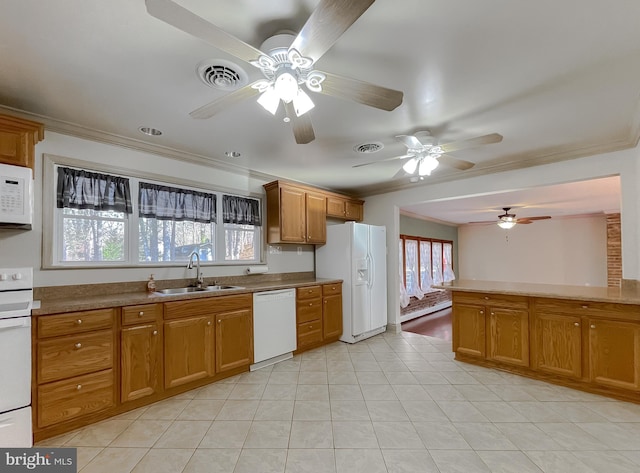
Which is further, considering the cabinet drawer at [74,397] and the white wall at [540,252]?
the white wall at [540,252]

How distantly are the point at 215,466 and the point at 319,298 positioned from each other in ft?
7.80

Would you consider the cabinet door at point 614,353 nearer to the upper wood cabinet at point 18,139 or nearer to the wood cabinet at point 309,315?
the wood cabinet at point 309,315

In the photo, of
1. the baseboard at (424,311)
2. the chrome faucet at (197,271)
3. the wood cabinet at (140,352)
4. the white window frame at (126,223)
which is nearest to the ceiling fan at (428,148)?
the white window frame at (126,223)

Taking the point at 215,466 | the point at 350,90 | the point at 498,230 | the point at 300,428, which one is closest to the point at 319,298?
the point at 300,428

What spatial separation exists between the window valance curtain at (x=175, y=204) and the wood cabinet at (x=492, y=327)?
3170 mm

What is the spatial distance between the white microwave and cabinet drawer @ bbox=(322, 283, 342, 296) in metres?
3.04

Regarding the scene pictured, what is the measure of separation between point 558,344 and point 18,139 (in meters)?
4.86

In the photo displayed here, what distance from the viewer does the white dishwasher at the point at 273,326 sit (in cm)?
332

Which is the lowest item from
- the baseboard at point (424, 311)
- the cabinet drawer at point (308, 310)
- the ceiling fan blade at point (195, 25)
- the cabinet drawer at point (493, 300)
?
the baseboard at point (424, 311)

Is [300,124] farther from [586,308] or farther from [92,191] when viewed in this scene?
[586,308]

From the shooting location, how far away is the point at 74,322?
2.18 meters

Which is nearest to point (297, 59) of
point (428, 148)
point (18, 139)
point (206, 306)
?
point (428, 148)

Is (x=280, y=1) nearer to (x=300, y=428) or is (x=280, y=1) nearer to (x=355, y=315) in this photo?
(x=300, y=428)

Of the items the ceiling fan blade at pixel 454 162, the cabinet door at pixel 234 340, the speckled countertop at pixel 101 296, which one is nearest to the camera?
the speckled countertop at pixel 101 296
